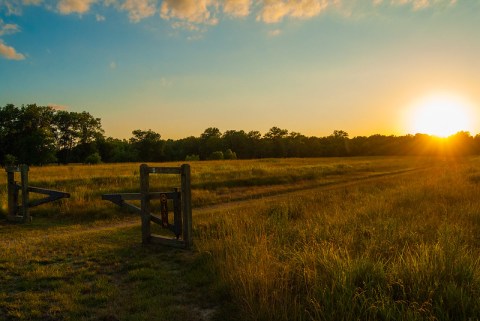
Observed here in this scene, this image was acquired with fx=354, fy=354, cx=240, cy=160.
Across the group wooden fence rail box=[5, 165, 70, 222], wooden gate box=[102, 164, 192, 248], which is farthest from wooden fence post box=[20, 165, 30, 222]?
wooden gate box=[102, 164, 192, 248]

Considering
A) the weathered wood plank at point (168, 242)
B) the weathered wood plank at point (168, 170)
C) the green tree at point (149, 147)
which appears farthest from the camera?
the green tree at point (149, 147)

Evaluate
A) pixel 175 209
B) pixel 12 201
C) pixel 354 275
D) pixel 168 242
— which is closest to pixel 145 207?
pixel 175 209

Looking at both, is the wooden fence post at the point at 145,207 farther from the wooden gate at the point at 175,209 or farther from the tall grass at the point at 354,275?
the tall grass at the point at 354,275

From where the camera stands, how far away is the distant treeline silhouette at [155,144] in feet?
252

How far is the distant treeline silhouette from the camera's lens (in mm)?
76938

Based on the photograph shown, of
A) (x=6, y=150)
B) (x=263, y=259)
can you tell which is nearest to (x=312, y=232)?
(x=263, y=259)

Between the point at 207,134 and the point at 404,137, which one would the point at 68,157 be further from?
the point at 404,137

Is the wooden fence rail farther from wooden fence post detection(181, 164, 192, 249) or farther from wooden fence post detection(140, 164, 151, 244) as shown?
wooden fence post detection(181, 164, 192, 249)

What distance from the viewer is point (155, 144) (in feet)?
346

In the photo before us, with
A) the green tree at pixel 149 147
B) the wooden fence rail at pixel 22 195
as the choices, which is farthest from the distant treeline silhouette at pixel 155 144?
the wooden fence rail at pixel 22 195

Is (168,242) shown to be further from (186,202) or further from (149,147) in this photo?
(149,147)

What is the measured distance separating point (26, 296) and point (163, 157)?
10329 centimetres

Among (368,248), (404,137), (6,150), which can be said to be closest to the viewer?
(368,248)

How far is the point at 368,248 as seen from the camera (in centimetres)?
716
